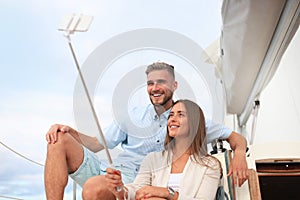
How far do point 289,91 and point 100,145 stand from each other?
1.13 meters

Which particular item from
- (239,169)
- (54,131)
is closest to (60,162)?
(54,131)

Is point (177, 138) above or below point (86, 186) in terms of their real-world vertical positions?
above

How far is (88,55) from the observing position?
2.82 ft

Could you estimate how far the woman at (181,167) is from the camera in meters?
1.06

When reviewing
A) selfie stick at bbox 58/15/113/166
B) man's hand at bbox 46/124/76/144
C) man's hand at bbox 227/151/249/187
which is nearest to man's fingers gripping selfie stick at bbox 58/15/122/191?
selfie stick at bbox 58/15/113/166

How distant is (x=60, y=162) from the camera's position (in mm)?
1073

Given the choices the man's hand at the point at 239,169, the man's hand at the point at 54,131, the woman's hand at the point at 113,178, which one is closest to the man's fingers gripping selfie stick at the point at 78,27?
the woman's hand at the point at 113,178

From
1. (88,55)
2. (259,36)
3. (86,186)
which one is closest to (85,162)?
(86,186)

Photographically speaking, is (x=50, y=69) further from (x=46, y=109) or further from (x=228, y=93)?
(x=228, y=93)

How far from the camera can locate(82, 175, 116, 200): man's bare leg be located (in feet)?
3.52

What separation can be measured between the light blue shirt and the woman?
5cm

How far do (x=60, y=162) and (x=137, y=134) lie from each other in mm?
279

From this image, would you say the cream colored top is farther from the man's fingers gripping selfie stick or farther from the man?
the man's fingers gripping selfie stick

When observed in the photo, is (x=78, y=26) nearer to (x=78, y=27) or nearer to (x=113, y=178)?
(x=78, y=27)
